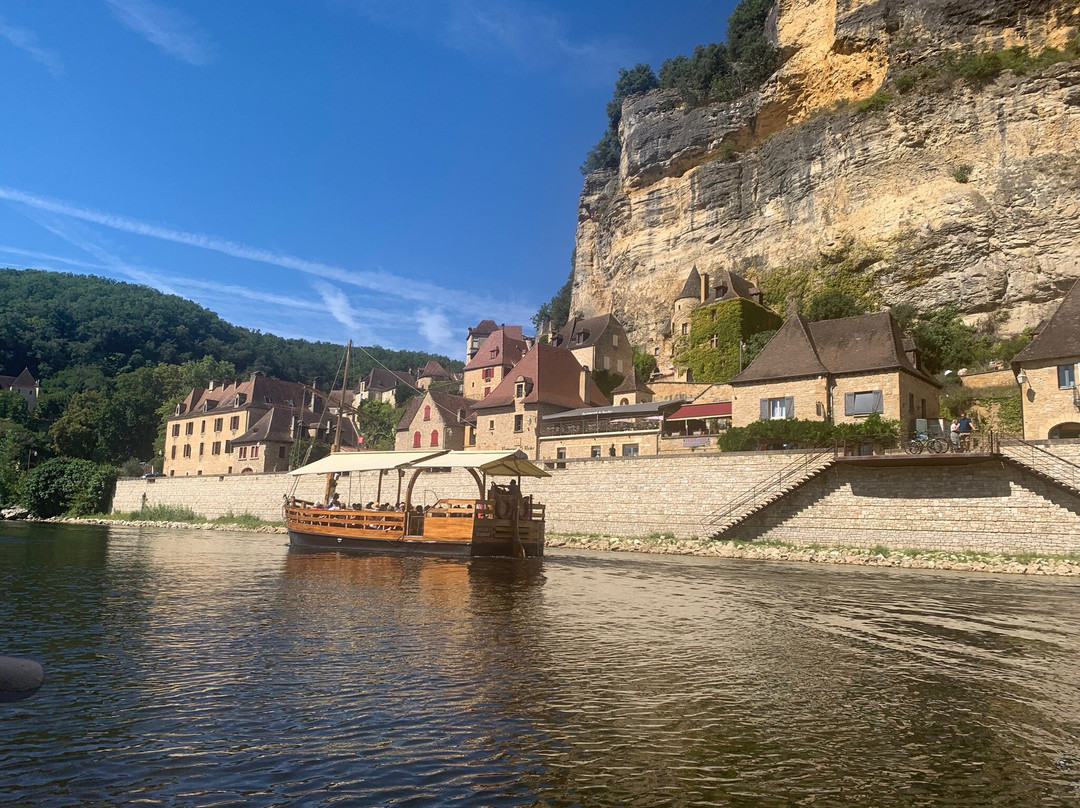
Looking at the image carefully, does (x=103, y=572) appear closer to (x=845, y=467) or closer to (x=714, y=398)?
(x=845, y=467)

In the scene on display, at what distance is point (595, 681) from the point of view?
9.91 metres

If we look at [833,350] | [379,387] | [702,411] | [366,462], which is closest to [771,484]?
[833,350]

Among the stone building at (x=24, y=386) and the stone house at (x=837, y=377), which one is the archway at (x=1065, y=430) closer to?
the stone house at (x=837, y=377)

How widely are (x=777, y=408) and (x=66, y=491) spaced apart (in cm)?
5740

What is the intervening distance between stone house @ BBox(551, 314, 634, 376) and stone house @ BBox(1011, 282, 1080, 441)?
114ft

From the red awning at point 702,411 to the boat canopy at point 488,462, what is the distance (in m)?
16.1

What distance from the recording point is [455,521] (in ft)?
90.5

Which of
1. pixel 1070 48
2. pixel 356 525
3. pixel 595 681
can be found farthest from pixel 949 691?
pixel 1070 48

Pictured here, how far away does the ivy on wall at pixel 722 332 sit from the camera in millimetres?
→ 54750

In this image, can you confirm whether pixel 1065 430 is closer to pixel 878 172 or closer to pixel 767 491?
pixel 767 491

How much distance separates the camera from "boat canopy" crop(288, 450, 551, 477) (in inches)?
1075

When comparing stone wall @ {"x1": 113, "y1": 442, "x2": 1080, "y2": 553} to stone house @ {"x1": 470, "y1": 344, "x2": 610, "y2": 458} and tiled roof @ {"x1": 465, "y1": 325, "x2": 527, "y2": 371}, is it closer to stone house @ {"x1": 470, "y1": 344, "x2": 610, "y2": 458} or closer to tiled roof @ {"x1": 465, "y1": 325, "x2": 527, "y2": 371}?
stone house @ {"x1": 470, "y1": 344, "x2": 610, "y2": 458}

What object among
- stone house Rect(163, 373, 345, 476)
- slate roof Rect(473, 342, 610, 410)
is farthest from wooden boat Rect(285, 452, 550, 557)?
stone house Rect(163, 373, 345, 476)

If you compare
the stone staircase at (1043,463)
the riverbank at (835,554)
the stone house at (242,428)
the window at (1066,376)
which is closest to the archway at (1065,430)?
the window at (1066,376)
